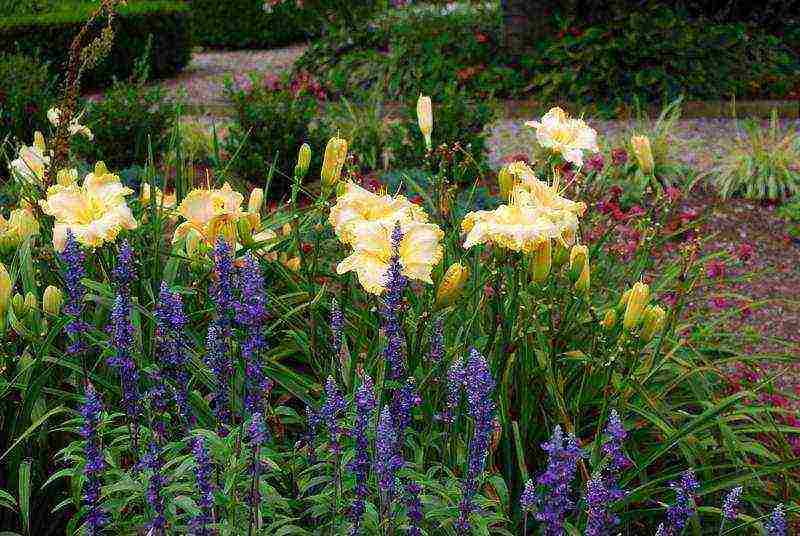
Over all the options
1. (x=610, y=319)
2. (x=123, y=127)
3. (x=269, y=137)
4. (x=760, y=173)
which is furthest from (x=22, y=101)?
(x=610, y=319)

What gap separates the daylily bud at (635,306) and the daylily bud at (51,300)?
1.34 meters

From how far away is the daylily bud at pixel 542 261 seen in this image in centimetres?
224

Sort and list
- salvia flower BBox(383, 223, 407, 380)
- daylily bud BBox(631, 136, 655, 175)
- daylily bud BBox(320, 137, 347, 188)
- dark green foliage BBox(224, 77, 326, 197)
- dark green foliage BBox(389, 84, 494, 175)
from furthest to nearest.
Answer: dark green foliage BBox(224, 77, 326, 197) → dark green foliage BBox(389, 84, 494, 175) → daylily bud BBox(631, 136, 655, 175) → daylily bud BBox(320, 137, 347, 188) → salvia flower BBox(383, 223, 407, 380)

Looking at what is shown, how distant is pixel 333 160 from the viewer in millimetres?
2484

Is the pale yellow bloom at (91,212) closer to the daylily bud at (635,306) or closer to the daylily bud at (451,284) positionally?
the daylily bud at (451,284)

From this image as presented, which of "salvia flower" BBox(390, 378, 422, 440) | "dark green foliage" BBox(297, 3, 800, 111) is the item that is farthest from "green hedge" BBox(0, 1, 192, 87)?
"salvia flower" BBox(390, 378, 422, 440)

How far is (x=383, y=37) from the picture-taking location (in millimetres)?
10711

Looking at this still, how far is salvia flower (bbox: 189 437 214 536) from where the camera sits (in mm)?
1514

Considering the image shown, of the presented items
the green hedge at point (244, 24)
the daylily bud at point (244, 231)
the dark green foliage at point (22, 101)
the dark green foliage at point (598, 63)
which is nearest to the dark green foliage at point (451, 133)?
the dark green foliage at point (22, 101)

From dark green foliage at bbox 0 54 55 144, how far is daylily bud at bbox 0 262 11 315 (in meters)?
4.50


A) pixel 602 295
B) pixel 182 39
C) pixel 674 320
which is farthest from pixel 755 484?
pixel 182 39

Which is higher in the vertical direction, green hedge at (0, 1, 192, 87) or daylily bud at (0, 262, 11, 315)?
daylily bud at (0, 262, 11, 315)

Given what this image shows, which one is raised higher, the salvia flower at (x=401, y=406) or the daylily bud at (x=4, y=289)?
the daylily bud at (x=4, y=289)

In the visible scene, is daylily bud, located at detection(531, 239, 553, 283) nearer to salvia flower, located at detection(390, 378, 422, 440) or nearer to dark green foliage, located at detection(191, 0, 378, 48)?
salvia flower, located at detection(390, 378, 422, 440)
